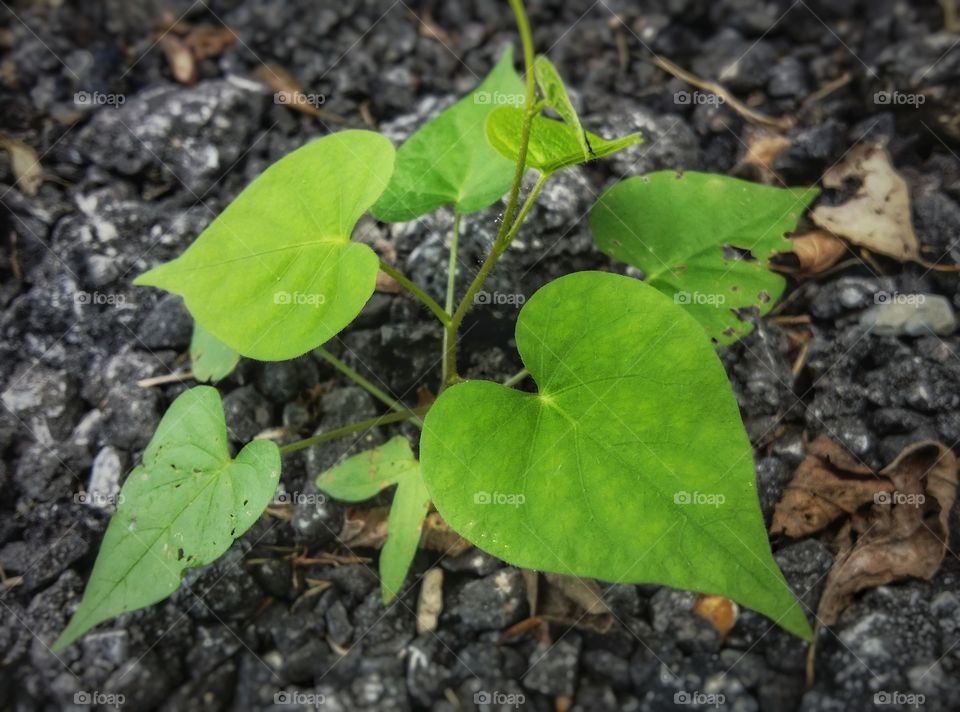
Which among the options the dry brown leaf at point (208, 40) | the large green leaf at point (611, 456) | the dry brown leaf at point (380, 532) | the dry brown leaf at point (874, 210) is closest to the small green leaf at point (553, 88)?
the large green leaf at point (611, 456)

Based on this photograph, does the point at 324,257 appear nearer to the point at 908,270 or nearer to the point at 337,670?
the point at 337,670

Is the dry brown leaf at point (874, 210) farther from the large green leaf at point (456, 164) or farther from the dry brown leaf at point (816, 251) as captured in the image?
the large green leaf at point (456, 164)

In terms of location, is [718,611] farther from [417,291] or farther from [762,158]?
[762,158]

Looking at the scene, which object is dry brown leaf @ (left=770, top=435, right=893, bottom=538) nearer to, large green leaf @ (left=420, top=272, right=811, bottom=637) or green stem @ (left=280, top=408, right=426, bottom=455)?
large green leaf @ (left=420, top=272, right=811, bottom=637)

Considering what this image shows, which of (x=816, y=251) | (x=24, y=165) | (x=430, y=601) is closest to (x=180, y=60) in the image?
(x=24, y=165)

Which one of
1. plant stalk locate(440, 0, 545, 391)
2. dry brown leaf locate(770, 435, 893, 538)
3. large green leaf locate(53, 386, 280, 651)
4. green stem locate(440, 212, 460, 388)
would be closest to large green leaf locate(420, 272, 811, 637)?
plant stalk locate(440, 0, 545, 391)

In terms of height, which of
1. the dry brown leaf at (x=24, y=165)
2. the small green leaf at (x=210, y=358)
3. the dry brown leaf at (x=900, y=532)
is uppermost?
the dry brown leaf at (x=24, y=165)
